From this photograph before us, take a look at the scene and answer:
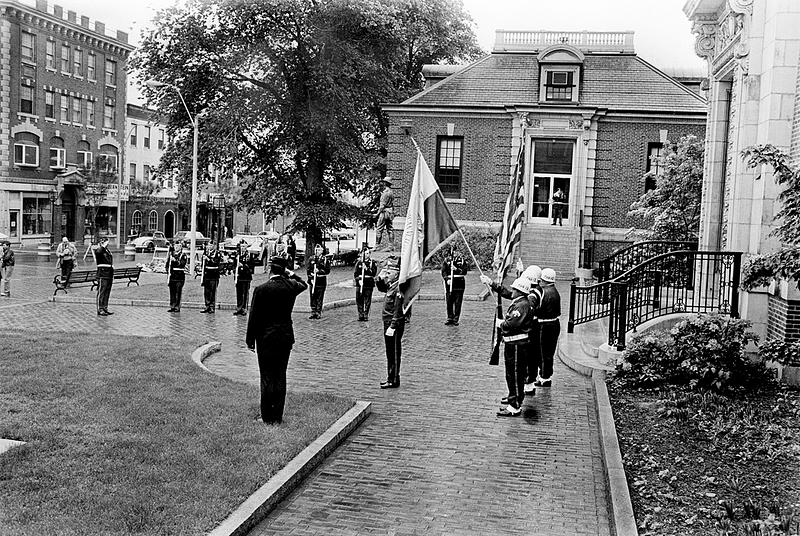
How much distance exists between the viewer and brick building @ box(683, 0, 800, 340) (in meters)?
11.8

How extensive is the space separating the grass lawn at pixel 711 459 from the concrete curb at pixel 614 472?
149 mm

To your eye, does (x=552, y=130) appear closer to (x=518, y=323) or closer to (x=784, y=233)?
(x=518, y=323)

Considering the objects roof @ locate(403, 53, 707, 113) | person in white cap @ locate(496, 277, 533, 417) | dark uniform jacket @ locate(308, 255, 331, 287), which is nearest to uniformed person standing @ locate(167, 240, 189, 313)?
dark uniform jacket @ locate(308, 255, 331, 287)

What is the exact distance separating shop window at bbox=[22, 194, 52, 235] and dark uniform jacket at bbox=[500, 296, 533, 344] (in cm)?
4907

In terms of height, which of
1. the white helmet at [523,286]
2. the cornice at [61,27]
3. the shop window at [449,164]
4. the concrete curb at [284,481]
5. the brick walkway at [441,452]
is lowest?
the brick walkway at [441,452]

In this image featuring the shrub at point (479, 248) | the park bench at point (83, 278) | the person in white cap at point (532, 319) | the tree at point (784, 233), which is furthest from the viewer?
the shrub at point (479, 248)

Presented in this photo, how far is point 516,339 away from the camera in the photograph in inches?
398

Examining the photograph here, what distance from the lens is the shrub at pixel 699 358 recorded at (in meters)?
10.8

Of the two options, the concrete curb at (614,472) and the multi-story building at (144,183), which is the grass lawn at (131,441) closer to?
the concrete curb at (614,472)

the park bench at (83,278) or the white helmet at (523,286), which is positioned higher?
the white helmet at (523,286)

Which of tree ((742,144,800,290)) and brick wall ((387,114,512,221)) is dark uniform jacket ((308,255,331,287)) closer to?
tree ((742,144,800,290))


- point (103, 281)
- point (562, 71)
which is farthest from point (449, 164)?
point (103, 281)

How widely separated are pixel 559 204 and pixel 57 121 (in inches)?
1458

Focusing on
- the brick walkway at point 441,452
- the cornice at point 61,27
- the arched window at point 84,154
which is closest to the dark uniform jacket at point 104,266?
the brick walkway at point 441,452
